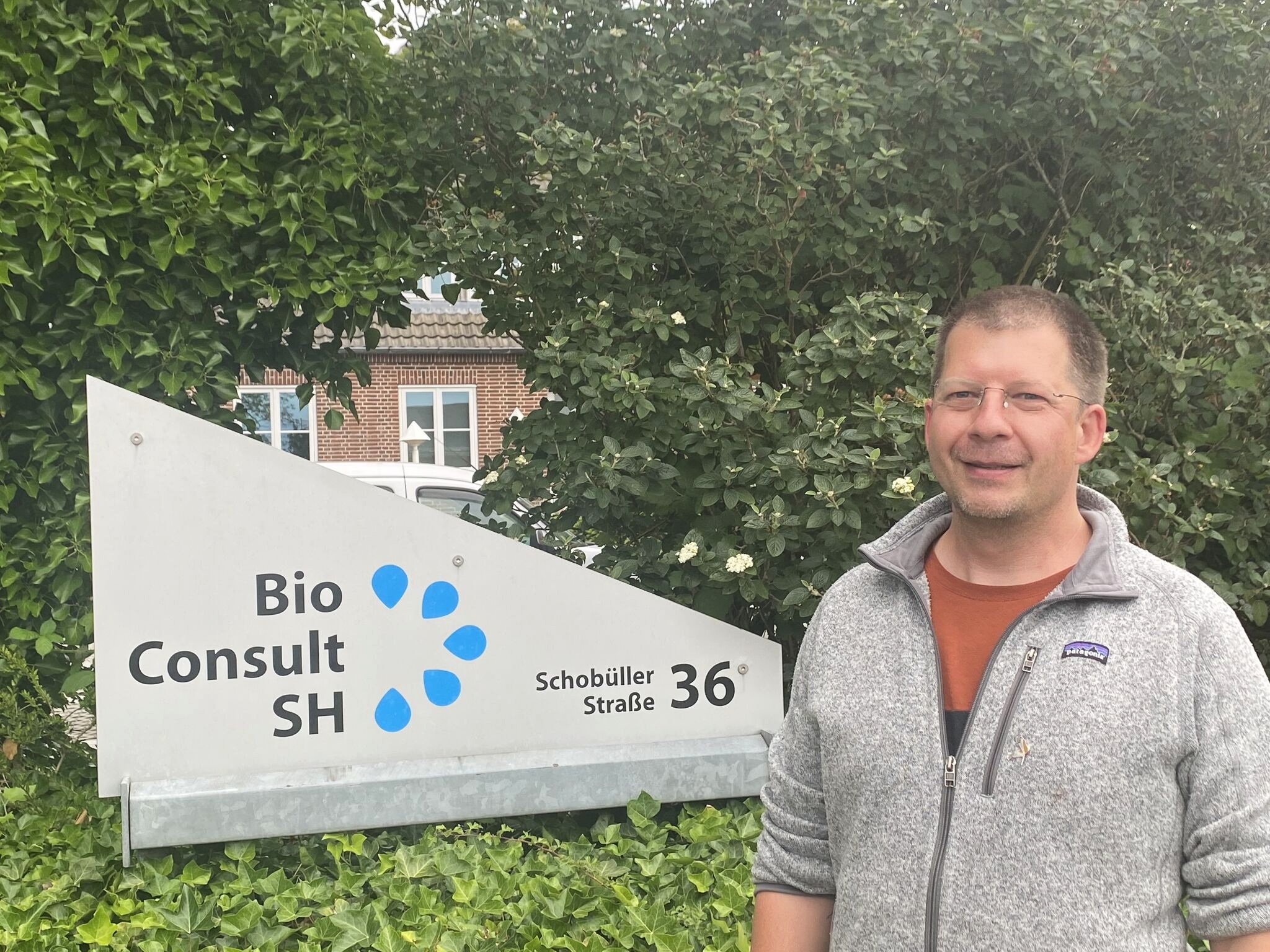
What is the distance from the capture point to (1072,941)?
4.44 ft

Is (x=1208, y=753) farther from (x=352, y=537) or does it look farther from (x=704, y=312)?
(x=704, y=312)

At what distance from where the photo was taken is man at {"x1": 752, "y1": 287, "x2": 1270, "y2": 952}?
4.44 feet

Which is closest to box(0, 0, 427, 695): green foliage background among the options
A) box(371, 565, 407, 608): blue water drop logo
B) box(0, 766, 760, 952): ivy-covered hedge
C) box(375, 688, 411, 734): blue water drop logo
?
box(0, 766, 760, 952): ivy-covered hedge

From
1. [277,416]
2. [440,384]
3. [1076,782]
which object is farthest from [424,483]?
[277,416]

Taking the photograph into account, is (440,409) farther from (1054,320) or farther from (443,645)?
(1054,320)

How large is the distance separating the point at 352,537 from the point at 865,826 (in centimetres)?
201

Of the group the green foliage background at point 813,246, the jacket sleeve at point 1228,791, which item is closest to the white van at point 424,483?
the green foliage background at point 813,246

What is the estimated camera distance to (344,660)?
3.17 m

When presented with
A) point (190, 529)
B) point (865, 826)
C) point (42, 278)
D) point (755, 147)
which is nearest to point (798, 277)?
point (755, 147)

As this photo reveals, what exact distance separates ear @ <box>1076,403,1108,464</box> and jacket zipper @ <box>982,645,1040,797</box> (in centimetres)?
30

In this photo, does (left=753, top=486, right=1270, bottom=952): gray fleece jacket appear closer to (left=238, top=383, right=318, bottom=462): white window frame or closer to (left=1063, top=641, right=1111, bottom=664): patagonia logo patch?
(left=1063, top=641, right=1111, bottom=664): patagonia logo patch

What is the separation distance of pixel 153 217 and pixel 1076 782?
2.99 m

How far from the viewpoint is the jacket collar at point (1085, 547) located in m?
1.45

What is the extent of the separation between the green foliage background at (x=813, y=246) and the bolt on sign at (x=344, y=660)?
0.42m
